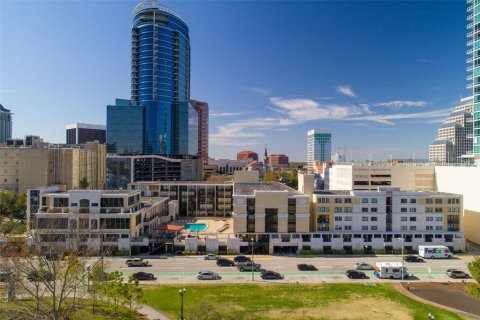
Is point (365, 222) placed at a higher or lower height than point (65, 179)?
lower

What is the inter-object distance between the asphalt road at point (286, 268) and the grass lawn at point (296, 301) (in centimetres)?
290

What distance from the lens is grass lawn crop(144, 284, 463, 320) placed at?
3525 centimetres

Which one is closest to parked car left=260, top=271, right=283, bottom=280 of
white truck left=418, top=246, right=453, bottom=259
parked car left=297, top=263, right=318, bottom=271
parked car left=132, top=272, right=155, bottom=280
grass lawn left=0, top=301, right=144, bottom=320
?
parked car left=297, top=263, right=318, bottom=271

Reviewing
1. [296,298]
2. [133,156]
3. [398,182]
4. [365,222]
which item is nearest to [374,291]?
[296,298]

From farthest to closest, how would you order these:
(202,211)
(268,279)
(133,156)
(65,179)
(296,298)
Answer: (133,156) → (65,179) → (202,211) → (268,279) → (296,298)

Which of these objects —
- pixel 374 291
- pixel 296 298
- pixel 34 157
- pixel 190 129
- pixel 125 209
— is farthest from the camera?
pixel 190 129

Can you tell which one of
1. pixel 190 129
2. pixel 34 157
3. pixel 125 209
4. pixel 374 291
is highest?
pixel 190 129

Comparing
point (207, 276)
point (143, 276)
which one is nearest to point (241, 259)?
point (207, 276)

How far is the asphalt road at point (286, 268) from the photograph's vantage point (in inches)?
1831

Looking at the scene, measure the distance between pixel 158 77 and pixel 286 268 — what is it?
116 metres

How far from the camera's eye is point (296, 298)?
3966 centimetres

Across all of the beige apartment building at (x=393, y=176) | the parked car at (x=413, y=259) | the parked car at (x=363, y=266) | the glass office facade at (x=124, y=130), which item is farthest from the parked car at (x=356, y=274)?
the glass office facade at (x=124, y=130)

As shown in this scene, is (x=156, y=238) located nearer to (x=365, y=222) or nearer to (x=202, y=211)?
(x=202, y=211)

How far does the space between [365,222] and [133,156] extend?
92.5 meters
